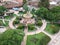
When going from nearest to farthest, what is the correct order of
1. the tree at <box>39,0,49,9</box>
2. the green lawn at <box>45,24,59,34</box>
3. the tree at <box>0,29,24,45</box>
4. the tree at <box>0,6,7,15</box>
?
the tree at <box>0,29,24,45</box> → the green lawn at <box>45,24,59,34</box> → the tree at <box>0,6,7,15</box> → the tree at <box>39,0,49,9</box>

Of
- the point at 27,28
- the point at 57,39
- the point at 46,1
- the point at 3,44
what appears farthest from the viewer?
the point at 46,1

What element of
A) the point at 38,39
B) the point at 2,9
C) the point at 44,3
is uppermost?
the point at 44,3

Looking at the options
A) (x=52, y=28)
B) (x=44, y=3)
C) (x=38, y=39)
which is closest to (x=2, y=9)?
(x=44, y=3)

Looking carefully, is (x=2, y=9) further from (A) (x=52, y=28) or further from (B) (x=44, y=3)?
(A) (x=52, y=28)

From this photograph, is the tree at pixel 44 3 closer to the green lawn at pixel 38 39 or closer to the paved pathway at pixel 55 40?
the green lawn at pixel 38 39

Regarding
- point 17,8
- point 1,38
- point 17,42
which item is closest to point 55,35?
point 17,42

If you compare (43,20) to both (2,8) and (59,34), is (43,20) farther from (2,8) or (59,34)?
(2,8)

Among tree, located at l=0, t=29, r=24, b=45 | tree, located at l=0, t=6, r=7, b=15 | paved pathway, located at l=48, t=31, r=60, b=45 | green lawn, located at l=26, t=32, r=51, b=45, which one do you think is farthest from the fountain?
tree, located at l=0, t=29, r=24, b=45

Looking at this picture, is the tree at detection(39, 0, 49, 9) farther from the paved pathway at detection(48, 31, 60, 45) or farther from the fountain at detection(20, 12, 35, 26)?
the paved pathway at detection(48, 31, 60, 45)

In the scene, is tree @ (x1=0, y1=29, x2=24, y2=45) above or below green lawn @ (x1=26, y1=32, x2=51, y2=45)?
above
